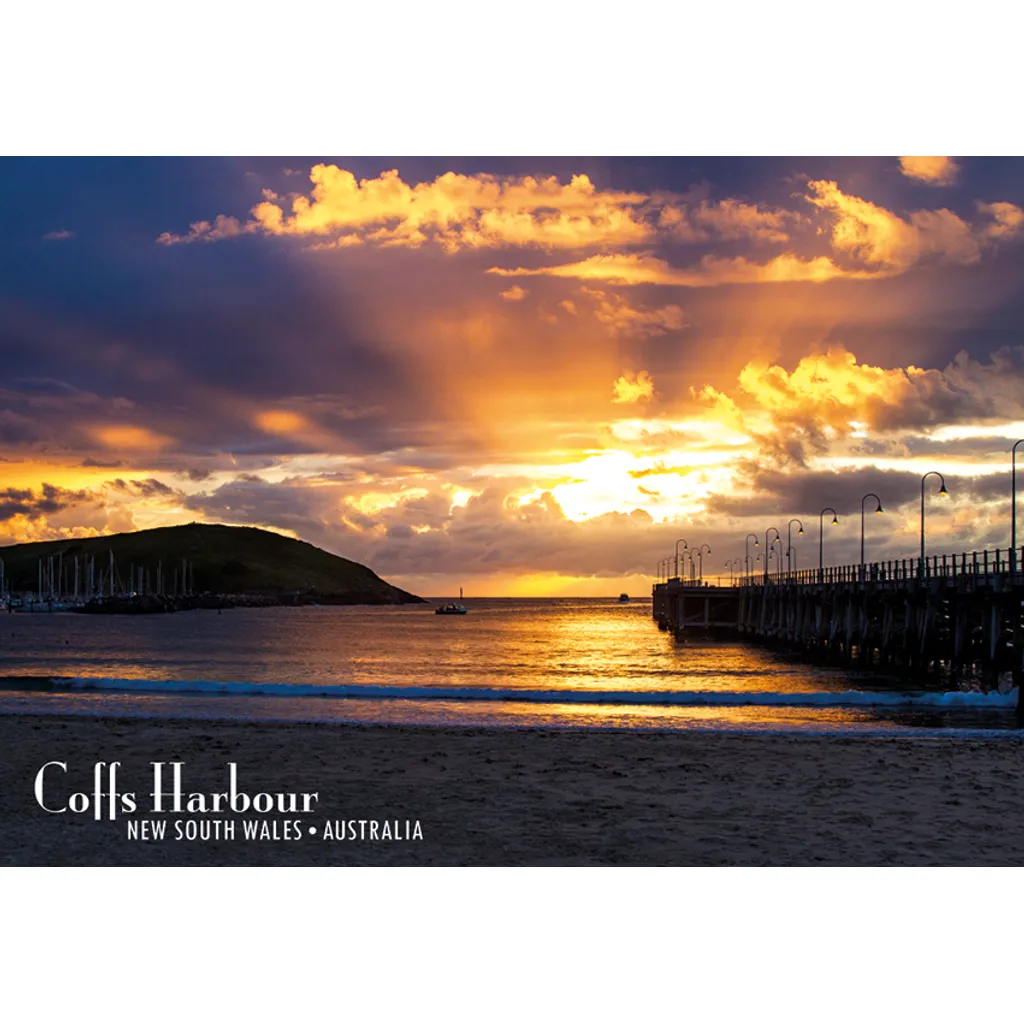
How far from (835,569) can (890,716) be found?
143 feet

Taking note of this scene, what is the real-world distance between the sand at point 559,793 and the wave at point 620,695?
13.0 meters

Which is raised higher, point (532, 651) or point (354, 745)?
point (354, 745)

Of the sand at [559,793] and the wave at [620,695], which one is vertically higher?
the sand at [559,793]

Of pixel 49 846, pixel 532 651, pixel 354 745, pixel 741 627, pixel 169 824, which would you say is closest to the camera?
pixel 49 846

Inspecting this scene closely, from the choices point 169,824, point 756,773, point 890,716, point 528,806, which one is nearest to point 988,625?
point 890,716

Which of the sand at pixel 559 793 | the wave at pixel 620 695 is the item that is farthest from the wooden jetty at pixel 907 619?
the sand at pixel 559 793

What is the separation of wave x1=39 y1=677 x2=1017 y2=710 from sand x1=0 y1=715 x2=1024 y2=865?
13.0 meters

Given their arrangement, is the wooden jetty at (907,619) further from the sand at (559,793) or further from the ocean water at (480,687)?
the sand at (559,793)

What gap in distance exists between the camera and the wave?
34.9 m

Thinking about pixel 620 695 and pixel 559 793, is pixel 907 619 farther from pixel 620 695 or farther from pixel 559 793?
pixel 559 793

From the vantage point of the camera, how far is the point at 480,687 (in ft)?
135

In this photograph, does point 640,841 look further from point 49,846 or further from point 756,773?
point 49,846

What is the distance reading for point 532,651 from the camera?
8256 centimetres

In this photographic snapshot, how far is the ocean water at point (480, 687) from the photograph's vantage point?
30.2m
